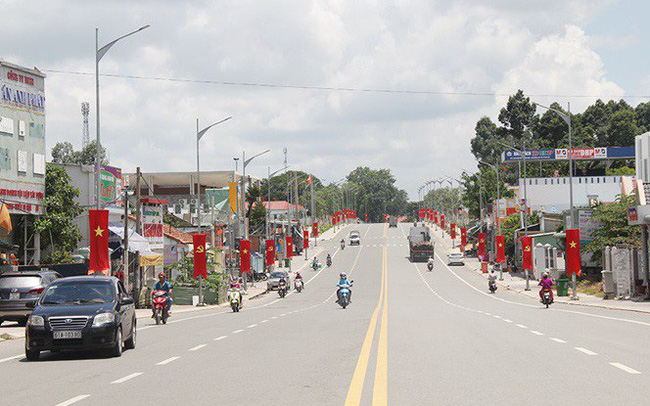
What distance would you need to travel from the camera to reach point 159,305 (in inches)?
1144

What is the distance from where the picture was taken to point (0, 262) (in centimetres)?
3866

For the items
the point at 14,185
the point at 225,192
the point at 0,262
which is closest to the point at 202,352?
the point at 0,262

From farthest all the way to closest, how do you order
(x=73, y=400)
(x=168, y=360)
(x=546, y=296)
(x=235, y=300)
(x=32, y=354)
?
(x=235, y=300), (x=546, y=296), (x=32, y=354), (x=168, y=360), (x=73, y=400)

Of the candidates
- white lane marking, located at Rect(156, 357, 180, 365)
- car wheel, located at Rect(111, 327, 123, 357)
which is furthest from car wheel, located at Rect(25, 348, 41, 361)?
white lane marking, located at Rect(156, 357, 180, 365)

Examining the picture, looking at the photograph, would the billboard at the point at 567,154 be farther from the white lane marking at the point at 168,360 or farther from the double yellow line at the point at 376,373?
the white lane marking at the point at 168,360

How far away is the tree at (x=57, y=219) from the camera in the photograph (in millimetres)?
43906

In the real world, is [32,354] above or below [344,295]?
above

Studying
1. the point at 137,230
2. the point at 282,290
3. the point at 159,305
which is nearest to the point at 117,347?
the point at 159,305

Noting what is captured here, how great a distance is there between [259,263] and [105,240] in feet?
192

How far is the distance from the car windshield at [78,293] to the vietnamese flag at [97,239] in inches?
582

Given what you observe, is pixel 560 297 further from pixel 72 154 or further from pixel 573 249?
pixel 72 154

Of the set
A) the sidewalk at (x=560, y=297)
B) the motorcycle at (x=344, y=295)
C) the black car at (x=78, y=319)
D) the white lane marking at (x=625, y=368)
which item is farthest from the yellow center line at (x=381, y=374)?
the motorcycle at (x=344, y=295)

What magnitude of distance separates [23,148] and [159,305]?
56.5 ft

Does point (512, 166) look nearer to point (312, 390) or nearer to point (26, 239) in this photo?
point (26, 239)
